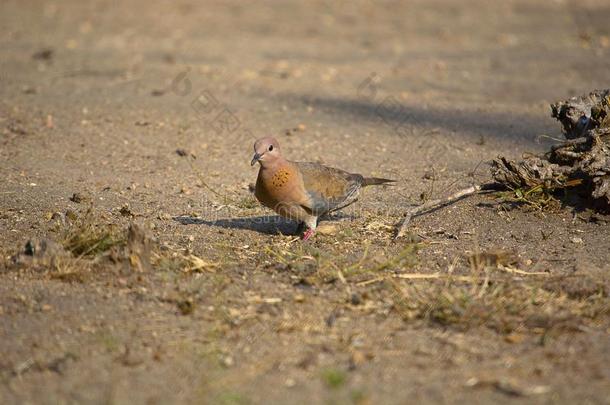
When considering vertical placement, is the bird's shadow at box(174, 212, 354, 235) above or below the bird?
below

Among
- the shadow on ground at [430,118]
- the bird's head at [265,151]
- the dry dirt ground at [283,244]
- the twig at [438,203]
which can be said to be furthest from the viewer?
the shadow on ground at [430,118]

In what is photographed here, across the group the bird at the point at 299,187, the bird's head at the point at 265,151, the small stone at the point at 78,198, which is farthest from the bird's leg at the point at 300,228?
the small stone at the point at 78,198

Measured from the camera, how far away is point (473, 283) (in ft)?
13.3

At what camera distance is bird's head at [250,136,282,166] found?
4.82 metres

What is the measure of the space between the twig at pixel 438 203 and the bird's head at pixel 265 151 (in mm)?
860

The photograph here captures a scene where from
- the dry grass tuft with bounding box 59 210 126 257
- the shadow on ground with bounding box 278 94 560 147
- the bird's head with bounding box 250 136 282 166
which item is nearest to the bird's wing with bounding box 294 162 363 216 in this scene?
the bird's head with bounding box 250 136 282 166

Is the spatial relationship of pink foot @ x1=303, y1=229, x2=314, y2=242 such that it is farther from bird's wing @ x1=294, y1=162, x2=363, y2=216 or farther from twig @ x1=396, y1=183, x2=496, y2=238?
twig @ x1=396, y1=183, x2=496, y2=238

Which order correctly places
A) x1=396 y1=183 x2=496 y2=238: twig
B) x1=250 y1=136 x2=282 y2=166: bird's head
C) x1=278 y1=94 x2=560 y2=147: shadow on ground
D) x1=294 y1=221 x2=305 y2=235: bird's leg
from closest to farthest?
x1=250 y1=136 x2=282 y2=166: bird's head → x1=396 y1=183 x2=496 y2=238: twig → x1=294 y1=221 x2=305 y2=235: bird's leg → x1=278 y1=94 x2=560 y2=147: shadow on ground

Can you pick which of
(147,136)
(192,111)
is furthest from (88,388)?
(192,111)

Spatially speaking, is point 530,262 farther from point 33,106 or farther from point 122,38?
point 122,38

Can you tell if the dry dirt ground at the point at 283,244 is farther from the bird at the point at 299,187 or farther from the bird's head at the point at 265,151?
the bird's head at the point at 265,151

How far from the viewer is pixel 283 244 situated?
4879mm

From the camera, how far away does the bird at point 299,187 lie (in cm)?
487

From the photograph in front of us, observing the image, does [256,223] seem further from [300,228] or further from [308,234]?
[308,234]
